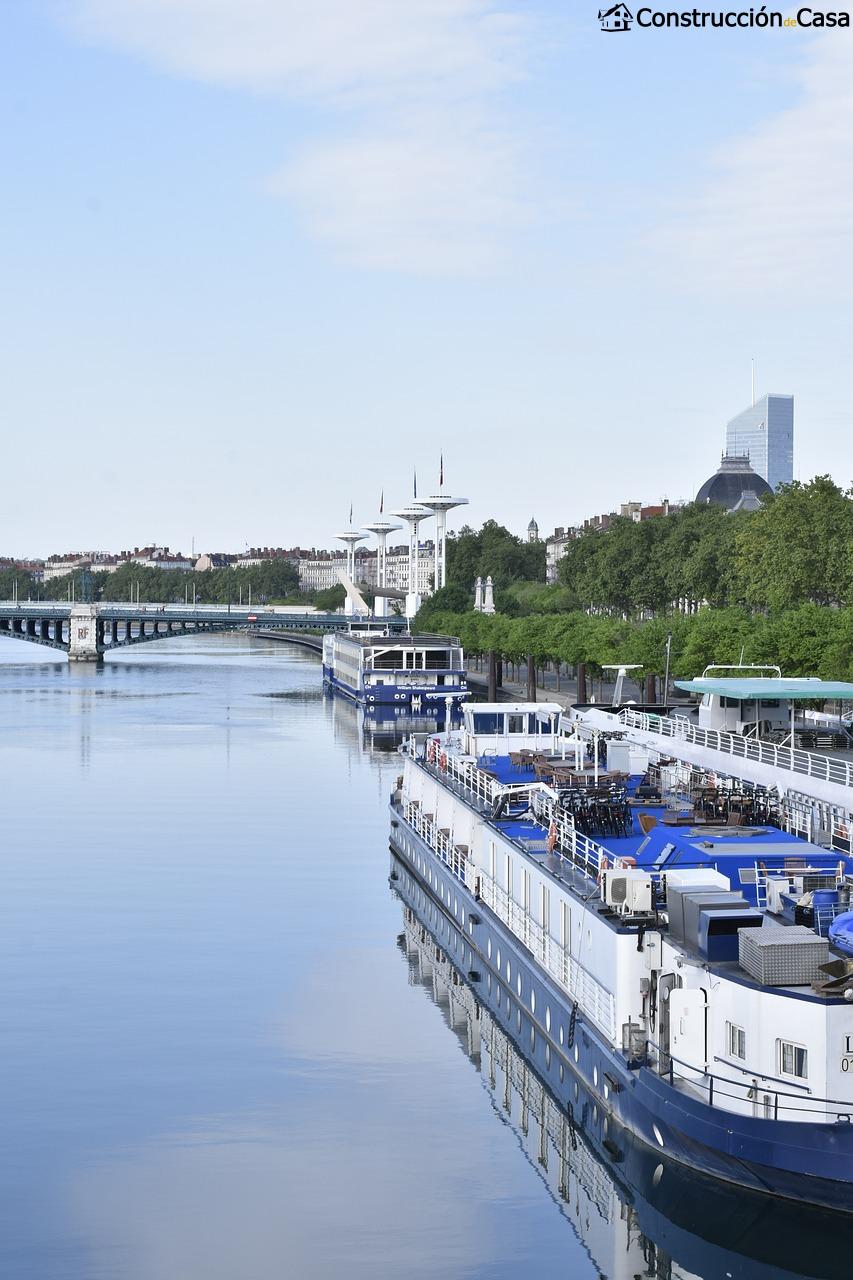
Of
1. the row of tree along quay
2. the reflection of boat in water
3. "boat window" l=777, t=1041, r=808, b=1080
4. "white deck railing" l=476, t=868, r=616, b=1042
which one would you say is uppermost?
the row of tree along quay

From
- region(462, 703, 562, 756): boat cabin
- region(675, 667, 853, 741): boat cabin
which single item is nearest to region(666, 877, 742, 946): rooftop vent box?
region(675, 667, 853, 741): boat cabin

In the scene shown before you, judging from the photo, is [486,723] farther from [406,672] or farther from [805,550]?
[406,672]

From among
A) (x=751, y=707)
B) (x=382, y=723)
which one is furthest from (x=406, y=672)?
(x=751, y=707)

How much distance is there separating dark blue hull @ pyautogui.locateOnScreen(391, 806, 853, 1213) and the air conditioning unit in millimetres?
2084

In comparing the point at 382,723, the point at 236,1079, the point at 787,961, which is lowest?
the point at 236,1079

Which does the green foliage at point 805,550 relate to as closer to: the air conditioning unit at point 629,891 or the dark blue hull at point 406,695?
the dark blue hull at point 406,695

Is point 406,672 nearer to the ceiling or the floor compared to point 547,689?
nearer to the ceiling

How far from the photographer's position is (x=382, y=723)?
10300 cm

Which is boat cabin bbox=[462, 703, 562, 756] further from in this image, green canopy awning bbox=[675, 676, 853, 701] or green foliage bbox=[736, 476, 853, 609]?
green foliage bbox=[736, 476, 853, 609]

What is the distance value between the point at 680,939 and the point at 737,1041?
8.56ft

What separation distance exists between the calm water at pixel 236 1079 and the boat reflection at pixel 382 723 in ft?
105

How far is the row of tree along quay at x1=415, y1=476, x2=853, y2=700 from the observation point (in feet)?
249

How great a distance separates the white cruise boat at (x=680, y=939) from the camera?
2133 cm

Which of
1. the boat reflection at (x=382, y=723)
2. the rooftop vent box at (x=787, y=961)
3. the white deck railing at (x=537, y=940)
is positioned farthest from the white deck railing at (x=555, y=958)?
the boat reflection at (x=382, y=723)
